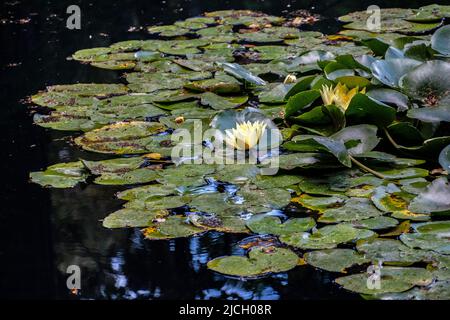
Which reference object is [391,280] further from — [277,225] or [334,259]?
[277,225]

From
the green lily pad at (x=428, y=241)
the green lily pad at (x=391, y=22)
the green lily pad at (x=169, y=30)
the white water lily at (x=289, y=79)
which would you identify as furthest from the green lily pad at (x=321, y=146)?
the green lily pad at (x=169, y=30)

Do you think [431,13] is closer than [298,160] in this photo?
No

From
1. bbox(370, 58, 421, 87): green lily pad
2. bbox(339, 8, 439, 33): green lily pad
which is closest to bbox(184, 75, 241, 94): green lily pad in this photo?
bbox(370, 58, 421, 87): green lily pad

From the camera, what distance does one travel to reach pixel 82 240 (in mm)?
2242

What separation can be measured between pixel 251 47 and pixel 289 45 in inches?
8.5

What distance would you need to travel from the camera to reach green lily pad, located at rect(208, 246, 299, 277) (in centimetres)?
199

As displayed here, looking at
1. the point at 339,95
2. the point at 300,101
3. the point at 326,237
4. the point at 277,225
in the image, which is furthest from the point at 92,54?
the point at 326,237

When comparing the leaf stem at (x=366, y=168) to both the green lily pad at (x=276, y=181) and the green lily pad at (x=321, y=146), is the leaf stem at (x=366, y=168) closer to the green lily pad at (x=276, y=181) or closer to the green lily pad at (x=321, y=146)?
the green lily pad at (x=321, y=146)

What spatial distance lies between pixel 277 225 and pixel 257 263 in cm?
23

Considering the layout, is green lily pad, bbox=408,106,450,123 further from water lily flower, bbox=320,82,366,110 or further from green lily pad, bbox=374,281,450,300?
green lily pad, bbox=374,281,450,300

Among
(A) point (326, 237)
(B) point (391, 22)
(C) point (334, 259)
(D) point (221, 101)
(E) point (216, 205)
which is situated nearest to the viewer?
(C) point (334, 259)

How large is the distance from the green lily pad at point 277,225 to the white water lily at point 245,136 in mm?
542

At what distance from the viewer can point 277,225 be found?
7.32 ft

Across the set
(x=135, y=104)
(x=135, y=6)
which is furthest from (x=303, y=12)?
(x=135, y=104)
